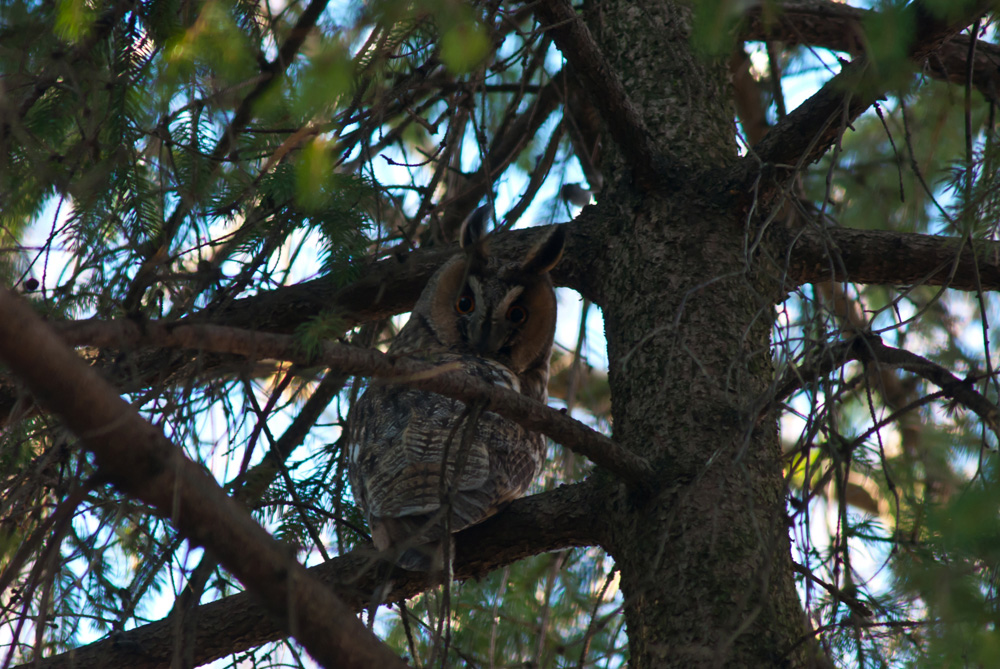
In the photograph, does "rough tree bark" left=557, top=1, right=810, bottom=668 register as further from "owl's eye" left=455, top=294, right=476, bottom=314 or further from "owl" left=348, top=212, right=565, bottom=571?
"owl's eye" left=455, top=294, right=476, bottom=314

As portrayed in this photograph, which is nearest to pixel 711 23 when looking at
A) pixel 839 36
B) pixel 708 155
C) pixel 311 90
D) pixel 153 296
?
pixel 311 90

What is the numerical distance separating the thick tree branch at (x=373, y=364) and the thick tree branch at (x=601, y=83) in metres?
0.92

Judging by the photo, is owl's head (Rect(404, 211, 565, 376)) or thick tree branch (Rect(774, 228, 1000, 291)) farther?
owl's head (Rect(404, 211, 565, 376))

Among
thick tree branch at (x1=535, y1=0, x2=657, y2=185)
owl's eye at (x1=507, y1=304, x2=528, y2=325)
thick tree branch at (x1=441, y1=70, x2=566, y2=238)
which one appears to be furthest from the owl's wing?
thick tree branch at (x1=535, y1=0, x2=657, y2=185)

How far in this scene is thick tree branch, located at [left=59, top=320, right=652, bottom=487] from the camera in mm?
1340

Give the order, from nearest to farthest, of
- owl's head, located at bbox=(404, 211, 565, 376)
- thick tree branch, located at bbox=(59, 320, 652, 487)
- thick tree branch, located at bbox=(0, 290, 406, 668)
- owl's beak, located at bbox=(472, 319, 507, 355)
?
1. thick tree branch, located at bbox=(0, 290, 406, 668)
2. thick tree branch, located at bbox=(59, 320, 652, 487)
3. owl's head, located at bbox=(404, 211, 565, 376)
4. owl's beak, located at bbox=(472, 319, 507, 355)

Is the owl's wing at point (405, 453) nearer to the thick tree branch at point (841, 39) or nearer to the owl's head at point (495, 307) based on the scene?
the owl's head at point (495, 307)

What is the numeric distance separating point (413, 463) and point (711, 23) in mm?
1573

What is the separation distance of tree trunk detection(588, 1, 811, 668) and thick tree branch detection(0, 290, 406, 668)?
1.94 ft

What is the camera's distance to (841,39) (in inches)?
130

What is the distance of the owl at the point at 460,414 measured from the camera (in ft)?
8.39

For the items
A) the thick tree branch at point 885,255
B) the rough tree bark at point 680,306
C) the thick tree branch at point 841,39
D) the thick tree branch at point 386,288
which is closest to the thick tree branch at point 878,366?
the rough tree bark at point 680,306

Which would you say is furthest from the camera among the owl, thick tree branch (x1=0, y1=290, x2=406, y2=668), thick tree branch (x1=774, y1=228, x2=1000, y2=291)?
thick tree branch (x1=774, y1=228, x2=1000, y2=291)

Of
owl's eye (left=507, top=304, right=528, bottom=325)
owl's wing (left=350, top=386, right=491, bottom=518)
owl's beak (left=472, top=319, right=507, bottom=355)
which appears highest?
owl's eye (left=507, top=304, right=528, bottom=325)
